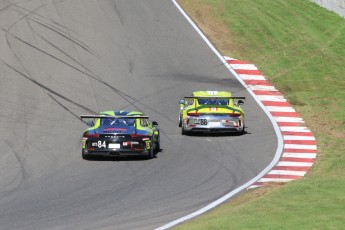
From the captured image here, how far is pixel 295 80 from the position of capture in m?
39.2

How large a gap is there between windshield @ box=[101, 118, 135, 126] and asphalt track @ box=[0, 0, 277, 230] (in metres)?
1.17

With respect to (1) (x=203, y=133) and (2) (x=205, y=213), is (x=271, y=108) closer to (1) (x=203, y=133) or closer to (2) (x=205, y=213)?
(1) (x=203, y=133)

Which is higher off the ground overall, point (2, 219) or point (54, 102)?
point (54, 102)

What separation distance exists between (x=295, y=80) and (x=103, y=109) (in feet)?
31.5

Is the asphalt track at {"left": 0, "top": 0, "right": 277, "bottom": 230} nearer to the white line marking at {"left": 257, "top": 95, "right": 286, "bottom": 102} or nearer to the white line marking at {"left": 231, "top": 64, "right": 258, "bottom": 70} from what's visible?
the white line marking at {"left": 257, "top": 95, "right": 286, "bottom": 102}

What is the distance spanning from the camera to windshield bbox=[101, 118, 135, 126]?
2722 centimetres

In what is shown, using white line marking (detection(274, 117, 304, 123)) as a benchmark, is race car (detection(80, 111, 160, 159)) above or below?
below

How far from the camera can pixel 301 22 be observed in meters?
48.2

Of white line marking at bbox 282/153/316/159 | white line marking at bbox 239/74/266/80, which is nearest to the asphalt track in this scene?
white line marking at bbox 282/153/316/159

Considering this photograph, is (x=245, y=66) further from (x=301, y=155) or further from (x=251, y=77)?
(x=301, y=155)

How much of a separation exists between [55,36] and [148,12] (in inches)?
280

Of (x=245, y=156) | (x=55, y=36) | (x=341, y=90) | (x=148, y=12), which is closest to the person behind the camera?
(x=245, y=156)

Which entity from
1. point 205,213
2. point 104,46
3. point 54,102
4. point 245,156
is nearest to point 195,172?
point 245,156

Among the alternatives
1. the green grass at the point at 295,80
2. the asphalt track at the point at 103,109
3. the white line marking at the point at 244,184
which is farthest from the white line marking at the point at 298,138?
the asphalt track at the point at 103,109
